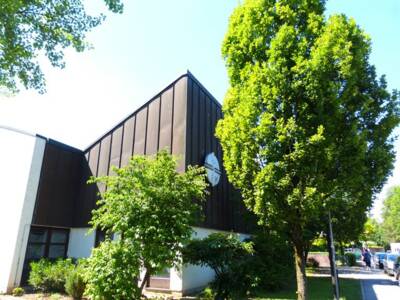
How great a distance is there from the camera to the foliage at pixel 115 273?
333 inches

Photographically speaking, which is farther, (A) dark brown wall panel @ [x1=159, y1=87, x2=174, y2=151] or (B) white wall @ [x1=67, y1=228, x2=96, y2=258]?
(B) white wall @ [x1=67, y1=228, x2=96, y2=258]

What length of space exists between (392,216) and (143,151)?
7643 cm

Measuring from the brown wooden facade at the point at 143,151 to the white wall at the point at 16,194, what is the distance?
21.8 inches

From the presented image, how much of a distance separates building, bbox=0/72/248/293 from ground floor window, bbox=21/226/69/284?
0.14 feet

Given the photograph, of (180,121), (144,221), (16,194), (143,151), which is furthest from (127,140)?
(144,221)

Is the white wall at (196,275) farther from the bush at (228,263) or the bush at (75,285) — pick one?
the bush at (75,285)

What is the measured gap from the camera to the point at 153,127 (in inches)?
574

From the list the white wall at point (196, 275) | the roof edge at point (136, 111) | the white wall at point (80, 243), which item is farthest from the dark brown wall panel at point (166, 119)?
the white wall at point (80, 243)

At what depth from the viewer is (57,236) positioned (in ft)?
50.4

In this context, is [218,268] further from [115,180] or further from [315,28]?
[315,28]

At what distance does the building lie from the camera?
1299 centimetres

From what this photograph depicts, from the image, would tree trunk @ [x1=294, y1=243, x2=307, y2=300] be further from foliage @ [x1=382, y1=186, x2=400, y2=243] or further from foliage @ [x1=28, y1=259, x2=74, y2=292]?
foliage @ [x1=382, y1=186, x2=400, y2=243]

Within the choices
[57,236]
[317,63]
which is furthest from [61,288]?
[317,63]

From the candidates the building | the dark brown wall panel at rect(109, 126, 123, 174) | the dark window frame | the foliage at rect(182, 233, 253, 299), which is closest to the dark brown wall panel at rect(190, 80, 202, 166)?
the building
